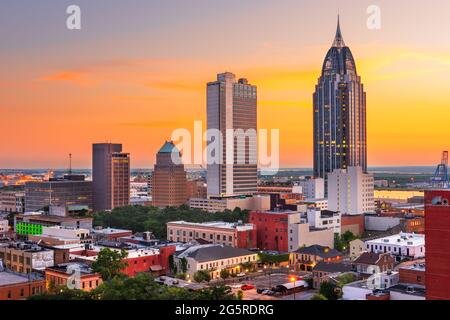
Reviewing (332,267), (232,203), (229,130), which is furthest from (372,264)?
(229,130)

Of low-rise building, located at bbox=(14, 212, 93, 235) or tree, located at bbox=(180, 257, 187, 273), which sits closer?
tree, located at bbox=(180, 257, 187, 273)

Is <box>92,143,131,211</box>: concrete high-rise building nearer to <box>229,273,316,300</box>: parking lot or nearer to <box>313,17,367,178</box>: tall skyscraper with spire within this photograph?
<box>313,17,367,178</box>: tall skyscraper with spire

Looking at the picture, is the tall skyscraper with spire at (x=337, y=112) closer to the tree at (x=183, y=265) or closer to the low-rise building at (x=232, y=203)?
the low-rise building at (x=232, y=203)

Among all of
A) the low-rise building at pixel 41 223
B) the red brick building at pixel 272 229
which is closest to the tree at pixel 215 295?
the red brick building at pixel 272 229

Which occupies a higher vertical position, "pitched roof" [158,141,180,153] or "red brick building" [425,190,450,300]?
"pitched roof" [158,141,180,153]

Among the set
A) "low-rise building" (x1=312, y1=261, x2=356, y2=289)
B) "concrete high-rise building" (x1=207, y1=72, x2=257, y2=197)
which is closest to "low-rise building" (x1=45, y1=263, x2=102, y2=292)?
"low-rise building" (x1=312, y1=261, x2=356, y2=289)

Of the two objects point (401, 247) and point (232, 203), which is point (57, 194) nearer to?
point (232, 203)
